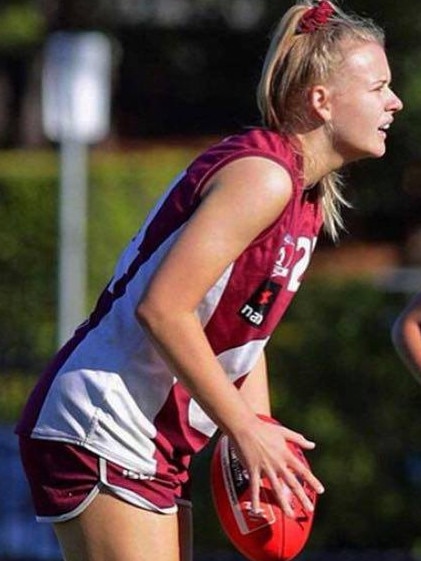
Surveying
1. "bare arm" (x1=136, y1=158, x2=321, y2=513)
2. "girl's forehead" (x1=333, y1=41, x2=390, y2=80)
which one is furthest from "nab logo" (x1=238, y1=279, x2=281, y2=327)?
"girl's forehead" (x1=333, y1=41, x2=390, y2=80)

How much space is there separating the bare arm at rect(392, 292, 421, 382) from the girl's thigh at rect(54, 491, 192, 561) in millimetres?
1061

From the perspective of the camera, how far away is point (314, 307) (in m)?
8.99

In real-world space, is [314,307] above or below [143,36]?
above

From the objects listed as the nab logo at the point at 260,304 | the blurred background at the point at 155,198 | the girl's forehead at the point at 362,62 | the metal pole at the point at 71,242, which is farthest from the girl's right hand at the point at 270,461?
the metal pole at the point at 71,242

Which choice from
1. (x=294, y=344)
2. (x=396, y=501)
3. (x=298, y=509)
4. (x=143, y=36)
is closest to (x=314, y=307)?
(x=294, y=344)

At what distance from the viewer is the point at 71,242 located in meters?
10.2

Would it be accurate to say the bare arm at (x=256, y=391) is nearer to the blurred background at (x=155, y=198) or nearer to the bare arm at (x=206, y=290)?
the bare arm at (x=206, y=290)

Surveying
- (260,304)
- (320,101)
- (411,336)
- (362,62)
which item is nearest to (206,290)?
(260,304)

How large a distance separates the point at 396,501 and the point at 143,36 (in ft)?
36.6

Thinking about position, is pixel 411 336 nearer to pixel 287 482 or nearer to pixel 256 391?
pixel 256 391

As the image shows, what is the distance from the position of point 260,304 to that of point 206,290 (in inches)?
10.6

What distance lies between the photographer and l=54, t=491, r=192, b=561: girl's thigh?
3.78m

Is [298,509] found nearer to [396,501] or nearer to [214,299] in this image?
[214,299]

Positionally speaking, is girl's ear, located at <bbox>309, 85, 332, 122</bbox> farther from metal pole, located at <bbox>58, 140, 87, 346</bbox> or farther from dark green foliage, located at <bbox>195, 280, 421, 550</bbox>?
metal pole, located at <bbox>58, 140, 87, 346</bbox>
